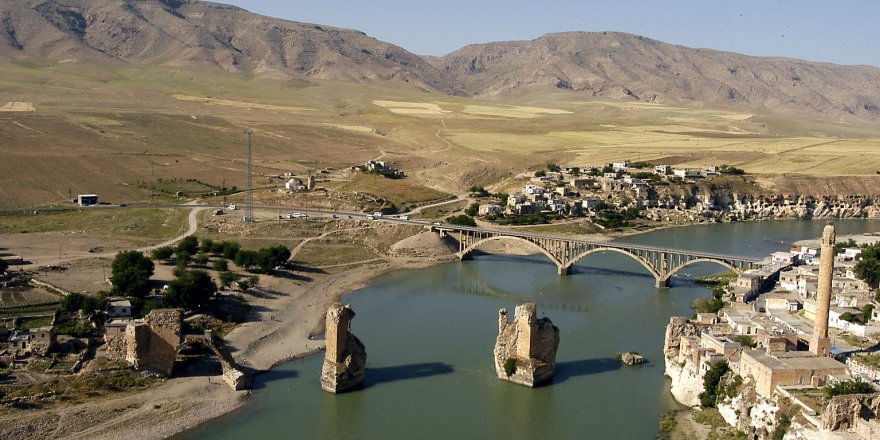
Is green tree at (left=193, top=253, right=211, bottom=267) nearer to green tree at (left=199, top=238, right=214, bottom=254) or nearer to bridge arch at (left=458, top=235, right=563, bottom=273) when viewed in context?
green tree at (left=199, top=238, right=214, bottom=254)

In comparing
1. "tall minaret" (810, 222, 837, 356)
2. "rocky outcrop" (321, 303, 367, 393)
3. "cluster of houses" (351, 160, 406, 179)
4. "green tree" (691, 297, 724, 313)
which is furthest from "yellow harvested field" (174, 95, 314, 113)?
"tall minaret" (810, 222, 837, 356)

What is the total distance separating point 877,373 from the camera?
3422cm

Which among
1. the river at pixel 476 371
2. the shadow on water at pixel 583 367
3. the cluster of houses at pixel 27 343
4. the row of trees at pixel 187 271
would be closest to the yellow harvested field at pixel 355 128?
the row of trees at pixel 187 271

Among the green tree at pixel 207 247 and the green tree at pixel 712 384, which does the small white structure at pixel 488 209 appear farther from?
the green tree at pixel 712 384

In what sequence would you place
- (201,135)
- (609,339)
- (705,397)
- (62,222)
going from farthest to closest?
(201,135) → (62,222) → (609,339) → (705,397)

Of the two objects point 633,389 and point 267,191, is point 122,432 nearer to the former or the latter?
point 633,389

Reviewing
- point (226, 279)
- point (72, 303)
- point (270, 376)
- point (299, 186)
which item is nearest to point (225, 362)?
point (270, 376)

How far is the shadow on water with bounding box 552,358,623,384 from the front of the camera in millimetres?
42037

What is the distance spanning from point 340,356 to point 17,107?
126156 millimetres

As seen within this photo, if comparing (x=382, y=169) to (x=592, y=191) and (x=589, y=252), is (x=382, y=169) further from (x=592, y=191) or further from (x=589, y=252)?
(x=589, y=252)

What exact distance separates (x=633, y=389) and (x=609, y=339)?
8.16 m

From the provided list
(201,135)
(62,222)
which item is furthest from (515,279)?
(201,135)

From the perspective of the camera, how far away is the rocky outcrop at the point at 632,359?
143ft

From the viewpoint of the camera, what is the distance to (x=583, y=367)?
43312mm
